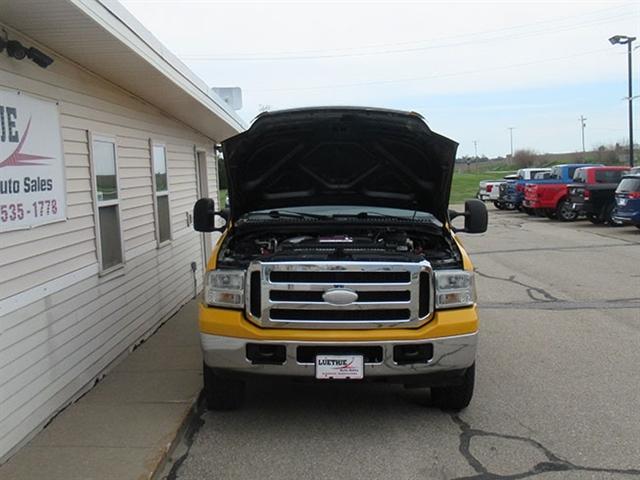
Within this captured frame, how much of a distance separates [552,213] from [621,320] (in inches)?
722

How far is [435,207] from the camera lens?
5656mm

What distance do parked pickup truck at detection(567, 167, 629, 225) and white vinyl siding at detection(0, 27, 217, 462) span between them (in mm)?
17250

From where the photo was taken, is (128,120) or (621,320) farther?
(621,320)

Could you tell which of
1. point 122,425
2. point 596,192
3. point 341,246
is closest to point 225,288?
point 341,246

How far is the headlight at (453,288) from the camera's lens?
175 inches

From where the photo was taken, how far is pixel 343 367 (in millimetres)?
4312

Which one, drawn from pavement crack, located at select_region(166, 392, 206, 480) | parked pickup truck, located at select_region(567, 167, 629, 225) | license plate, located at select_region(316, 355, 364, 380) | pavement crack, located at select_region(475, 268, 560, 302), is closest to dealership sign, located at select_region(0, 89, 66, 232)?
pavement crack, located at select_region(166, 392, 206, 480)

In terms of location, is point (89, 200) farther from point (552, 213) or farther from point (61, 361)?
point (552, 213)

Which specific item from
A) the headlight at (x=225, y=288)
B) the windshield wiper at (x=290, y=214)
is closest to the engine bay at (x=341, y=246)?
the headlight at (x=225, y=288)

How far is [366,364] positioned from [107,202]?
3.34m

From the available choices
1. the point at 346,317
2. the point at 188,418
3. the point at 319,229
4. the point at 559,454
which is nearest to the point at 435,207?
the point at 319,229

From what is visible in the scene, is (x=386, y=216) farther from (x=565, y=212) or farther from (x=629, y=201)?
(x=565, y=212)

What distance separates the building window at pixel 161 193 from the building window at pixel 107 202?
1.52 m

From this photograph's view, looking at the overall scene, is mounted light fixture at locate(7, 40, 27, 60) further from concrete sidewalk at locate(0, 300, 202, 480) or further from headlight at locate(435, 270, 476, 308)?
headlight at locate(435, 270, 476, 308)
